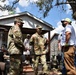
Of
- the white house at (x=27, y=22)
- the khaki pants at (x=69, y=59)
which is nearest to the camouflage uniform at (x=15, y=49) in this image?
the khaki pants at (x=69, y=59)

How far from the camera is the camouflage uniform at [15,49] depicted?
8.20m

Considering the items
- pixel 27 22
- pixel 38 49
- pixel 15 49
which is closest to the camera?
pixel 15 49

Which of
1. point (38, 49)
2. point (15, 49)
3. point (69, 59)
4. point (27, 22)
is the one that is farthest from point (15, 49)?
point (27, 22)

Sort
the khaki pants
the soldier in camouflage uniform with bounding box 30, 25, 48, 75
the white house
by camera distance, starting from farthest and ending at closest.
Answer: the white house → the soldier in camouflage uniform with bounding box 30, 25, 48, 75 → the khaki pants

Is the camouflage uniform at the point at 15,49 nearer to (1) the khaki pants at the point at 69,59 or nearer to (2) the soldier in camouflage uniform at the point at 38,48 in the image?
(1) the khaki pants at the point at 69,59

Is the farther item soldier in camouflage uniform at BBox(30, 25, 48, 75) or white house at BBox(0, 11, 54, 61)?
white house at BBox(0, 11, 54, 61)

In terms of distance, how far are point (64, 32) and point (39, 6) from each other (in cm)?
1448

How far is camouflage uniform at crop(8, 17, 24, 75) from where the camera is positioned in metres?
8.20

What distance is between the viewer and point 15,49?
822 cm

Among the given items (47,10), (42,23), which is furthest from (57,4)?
(42,23)

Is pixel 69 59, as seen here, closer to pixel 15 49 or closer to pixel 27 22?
pixel 15 49

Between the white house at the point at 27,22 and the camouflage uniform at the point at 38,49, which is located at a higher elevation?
the white house at the point at 27,22

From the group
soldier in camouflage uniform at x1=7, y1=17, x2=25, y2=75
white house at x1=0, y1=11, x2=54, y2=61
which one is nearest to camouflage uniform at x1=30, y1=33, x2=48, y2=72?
soldier in camouflage uniform at x1=7, y1=17, x2=25, y2=75

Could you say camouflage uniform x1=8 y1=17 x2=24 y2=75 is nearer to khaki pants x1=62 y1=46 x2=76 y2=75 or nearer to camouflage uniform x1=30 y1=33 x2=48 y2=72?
khaki pants x1=62 y1=46 x2=76 y2=75
